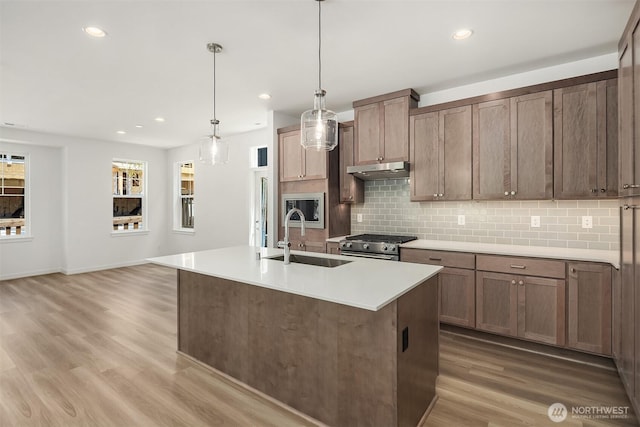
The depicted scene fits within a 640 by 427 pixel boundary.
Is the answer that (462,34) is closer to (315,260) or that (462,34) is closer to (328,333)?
(315,260)

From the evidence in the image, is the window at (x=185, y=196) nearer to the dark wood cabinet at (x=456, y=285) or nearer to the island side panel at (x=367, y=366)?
the dark wood cabinet at (x=456, y=285)

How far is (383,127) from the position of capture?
4.05 meters

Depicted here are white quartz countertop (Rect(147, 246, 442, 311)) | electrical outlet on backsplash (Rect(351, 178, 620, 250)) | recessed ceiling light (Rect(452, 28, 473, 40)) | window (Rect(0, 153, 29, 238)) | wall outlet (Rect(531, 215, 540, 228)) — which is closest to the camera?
white quartz countertop (Rect(147, 246, 442, 311))

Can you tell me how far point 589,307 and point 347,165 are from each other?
2868 millimetres

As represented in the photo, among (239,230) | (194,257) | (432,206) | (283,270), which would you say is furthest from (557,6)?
(239,230)

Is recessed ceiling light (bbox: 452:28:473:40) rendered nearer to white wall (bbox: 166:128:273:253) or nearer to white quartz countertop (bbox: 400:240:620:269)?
white quartz countertop (bbox: 400:240:620:269)

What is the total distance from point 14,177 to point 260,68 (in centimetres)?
582

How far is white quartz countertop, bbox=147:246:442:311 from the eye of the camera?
1.67 metres

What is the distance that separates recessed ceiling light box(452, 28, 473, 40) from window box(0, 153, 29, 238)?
7.50m

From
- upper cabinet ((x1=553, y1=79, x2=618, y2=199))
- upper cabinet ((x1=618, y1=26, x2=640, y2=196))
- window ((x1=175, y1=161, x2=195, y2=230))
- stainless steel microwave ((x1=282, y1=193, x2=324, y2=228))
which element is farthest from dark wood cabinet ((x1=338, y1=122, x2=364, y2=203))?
window ((x1=175, y1=161, x2=195, y2=230))

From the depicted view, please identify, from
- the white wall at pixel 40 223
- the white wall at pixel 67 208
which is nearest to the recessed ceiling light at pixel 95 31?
the white wall at pixel 67 208

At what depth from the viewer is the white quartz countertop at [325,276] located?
1.67 metres

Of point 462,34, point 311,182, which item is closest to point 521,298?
point 462,34

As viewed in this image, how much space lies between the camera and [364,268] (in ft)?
7.66
